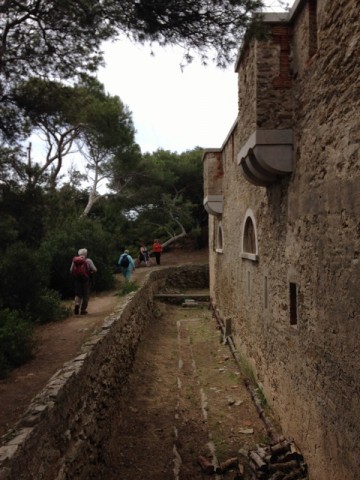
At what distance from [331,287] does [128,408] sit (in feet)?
15.9

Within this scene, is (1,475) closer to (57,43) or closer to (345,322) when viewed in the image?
(345,322)

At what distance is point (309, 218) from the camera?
4.66 m

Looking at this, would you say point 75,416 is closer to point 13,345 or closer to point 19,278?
point 13,345

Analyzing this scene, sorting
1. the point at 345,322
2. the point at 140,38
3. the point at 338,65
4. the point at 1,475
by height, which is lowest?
the point at 1,475

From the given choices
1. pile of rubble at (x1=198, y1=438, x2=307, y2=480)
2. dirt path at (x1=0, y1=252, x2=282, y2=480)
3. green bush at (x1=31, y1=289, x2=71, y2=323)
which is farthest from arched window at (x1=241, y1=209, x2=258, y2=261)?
green bush at (x1=31, y1=289, x2=71, y2=323)

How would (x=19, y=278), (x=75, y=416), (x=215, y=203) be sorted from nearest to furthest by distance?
1. (x=75, y=416)
2. (x=19, y=278)
3. (x=215, y=203)

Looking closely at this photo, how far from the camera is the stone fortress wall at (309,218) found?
3658 mm

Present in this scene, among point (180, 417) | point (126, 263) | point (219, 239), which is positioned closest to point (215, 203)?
point (219, 239)

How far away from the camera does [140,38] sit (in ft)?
16.2

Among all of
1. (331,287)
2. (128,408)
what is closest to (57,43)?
(331,287)

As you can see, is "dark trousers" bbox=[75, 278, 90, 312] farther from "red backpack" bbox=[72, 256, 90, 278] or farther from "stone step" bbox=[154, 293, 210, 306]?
"stone step" bbox=[154, 293, 210, 306]

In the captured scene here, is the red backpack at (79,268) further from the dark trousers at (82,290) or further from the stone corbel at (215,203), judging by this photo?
the stone corbel at (215,203)

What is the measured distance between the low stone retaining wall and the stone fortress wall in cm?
266

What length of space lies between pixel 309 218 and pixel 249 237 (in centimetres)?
375
